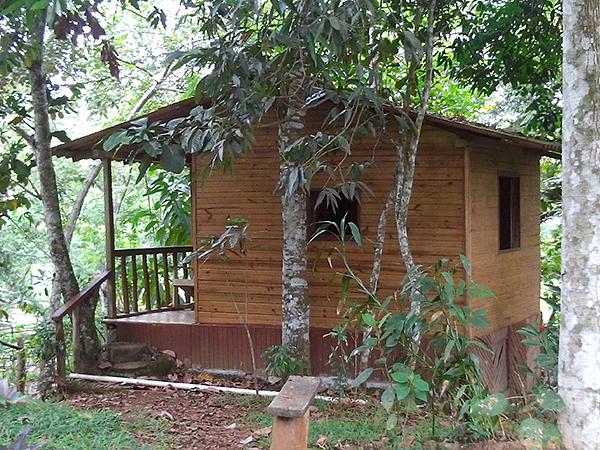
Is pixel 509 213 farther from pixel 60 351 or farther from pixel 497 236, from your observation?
pixel 60 351

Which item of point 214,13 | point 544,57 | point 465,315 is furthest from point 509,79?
point 465,315

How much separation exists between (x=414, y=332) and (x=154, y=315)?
508cm

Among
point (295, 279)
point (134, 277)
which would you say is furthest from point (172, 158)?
point (134, 277)

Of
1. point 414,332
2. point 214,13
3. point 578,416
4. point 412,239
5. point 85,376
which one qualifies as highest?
point 214,13

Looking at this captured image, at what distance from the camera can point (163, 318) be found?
8055mm

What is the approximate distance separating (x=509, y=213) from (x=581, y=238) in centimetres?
468

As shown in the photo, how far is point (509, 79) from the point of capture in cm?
834

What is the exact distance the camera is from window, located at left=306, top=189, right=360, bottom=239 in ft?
23.4

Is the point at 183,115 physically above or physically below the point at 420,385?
above

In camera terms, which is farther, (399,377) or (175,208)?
(175,208)

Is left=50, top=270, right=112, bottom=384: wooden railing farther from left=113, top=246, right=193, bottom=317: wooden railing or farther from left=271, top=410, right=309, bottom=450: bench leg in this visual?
left=271, top=410, right=309, bottom=450: bench leg

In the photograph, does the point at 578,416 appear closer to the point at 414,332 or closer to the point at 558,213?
the point at 414,332

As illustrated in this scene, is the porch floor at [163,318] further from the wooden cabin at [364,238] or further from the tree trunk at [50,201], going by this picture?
the tree trunk at [50,201]

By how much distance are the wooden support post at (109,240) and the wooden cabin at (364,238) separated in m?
0.02
